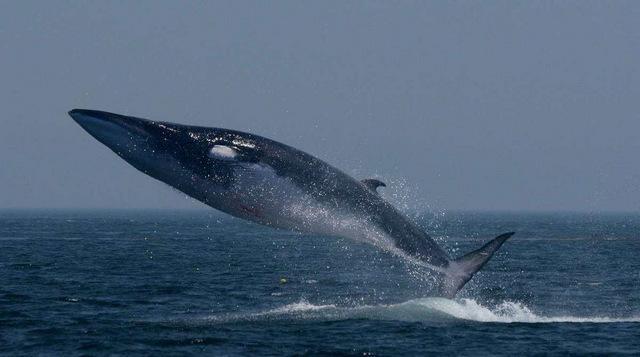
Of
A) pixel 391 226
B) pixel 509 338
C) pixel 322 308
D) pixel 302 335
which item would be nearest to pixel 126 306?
pixel 322 308

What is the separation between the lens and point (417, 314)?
127 feet

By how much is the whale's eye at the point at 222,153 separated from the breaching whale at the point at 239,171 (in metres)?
Result: 0.02

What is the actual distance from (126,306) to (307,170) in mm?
27741

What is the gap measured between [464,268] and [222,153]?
7.89 m

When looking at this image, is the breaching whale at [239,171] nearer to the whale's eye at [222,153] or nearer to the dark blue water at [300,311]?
the whale's eye at [222,153]

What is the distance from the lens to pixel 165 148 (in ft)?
58.8

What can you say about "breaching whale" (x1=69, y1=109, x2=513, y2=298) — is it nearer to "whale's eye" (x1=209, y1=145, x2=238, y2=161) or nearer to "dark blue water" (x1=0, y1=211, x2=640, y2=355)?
"whale's eye" (x1=209, y1=145, x2=238, y2=161)

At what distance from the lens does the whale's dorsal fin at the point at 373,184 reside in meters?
21.7

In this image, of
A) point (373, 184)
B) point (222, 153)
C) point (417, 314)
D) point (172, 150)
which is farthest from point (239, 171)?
point (417, 314)

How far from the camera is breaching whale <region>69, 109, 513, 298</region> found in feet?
58.4

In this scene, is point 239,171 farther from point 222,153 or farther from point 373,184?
point 373,184

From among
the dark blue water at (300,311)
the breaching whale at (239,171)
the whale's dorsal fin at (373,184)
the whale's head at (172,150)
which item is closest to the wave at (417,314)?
the dark blue water at (300,311)

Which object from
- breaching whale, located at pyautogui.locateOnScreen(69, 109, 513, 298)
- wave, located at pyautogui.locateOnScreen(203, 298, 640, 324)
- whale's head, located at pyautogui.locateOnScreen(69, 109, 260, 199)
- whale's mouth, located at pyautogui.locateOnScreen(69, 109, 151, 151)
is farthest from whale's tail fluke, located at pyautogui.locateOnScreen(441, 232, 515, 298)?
wave, located at pyautogui.locateOnScreen(203, 298, 640, 324)

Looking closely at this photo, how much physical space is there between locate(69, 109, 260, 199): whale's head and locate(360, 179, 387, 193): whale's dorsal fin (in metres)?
3.99
